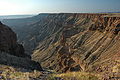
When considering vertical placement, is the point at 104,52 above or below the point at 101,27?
below

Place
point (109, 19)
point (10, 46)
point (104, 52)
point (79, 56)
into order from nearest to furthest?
1. point (10, 46)
2. point (104, 52)
3. point (79, 56)
4. point (109, 19)

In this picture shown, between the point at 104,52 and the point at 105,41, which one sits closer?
the point at 104,52

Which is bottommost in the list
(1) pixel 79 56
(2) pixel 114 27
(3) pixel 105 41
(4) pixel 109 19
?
(1) pixel 79 56

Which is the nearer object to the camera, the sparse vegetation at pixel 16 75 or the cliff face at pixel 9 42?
the sparse vegetation at pixel 16 75

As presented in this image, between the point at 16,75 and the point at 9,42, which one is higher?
the point at 9,42

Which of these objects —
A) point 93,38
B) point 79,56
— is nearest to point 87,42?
point 93,38

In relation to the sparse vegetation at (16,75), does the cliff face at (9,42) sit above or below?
above

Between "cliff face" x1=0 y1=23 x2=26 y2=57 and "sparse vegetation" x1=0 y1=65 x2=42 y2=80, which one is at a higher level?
"cliff face" x1=0 y1=23 x2=26 y2=57

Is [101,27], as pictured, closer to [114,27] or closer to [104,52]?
[114,27]

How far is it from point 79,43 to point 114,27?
125 feet

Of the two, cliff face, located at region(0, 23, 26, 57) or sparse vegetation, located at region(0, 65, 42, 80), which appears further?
cliff face, located at region(0, 23, 26, 57)

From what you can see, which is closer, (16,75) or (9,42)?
(16,75)

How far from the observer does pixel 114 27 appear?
165500mm

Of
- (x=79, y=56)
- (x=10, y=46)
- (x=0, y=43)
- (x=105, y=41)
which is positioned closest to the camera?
(x=0, y=43)
